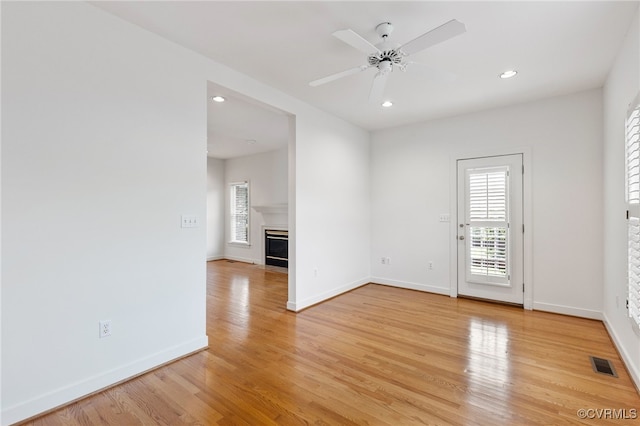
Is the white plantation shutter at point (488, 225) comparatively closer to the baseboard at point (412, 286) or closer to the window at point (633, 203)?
the baseboard at point (412, 286)

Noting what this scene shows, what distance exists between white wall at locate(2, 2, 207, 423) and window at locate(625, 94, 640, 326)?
3.36 m

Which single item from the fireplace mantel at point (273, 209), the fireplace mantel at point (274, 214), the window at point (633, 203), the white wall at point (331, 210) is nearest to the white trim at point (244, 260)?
the fireplace mantel at point (274, 214)

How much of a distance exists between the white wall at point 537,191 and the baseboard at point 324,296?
1.83ft

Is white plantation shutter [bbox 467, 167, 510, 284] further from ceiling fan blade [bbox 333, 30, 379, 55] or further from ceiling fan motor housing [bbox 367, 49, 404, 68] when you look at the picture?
ceiling fan blade [bbox 333, 30, 379, 55]

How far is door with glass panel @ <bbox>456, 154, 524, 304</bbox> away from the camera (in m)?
4.08

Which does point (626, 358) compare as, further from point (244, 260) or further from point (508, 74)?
point (244, 260)

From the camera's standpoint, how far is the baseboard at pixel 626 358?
218 centimetres

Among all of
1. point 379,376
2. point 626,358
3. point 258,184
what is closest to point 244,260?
point 258,184

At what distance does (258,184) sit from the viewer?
7523 mm

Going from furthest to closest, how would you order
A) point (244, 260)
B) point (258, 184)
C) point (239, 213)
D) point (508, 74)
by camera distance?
point (239, 213), point (244, 260), point (258, 184), point (508, 74)

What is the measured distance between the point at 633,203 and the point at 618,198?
69cm

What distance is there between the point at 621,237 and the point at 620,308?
A: 2.10ft

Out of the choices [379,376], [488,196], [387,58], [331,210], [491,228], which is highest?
[387,58]

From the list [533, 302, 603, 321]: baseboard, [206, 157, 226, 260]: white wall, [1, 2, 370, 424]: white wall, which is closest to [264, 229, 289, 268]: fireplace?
[206, 157, 226, 260]: white wall
